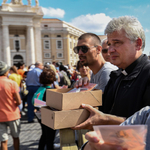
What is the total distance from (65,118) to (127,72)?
712mm

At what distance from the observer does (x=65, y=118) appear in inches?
64.8

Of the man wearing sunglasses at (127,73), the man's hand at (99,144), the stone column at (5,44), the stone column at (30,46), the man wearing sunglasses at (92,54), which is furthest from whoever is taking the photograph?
the stone column at (5,44)

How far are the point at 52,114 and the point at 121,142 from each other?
81cm

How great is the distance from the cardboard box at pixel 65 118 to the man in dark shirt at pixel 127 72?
0.18 feet

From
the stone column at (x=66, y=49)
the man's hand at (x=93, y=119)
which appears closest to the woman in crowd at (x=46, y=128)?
the man's hand at (x=93, y=119)

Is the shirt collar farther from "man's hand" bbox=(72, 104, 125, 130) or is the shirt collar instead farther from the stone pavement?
the stone pavement

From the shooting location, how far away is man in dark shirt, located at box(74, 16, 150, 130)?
1.58 m

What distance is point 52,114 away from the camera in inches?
64.3

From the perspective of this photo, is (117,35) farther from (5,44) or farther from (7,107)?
(5,44)

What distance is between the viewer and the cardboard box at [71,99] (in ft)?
5.33

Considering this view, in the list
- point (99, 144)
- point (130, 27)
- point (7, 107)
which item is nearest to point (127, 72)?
point (130, 27)

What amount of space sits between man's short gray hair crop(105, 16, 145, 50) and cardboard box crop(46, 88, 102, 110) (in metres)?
0.61

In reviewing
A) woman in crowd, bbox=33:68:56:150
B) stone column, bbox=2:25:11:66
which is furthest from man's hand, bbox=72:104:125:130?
stone column, bbox=2:25:11:66

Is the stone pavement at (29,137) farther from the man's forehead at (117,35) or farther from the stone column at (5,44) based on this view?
the stone column at (5,44)
